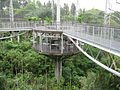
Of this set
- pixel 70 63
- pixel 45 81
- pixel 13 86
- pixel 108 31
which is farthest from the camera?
pixel 70 63

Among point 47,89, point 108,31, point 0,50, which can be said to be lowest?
point 47,89

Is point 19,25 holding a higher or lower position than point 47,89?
higher

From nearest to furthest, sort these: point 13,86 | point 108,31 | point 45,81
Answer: point 108,31 → point 13,86 → point 45,81

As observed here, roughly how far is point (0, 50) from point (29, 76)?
6607 mm

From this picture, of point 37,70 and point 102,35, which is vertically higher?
point 102,35

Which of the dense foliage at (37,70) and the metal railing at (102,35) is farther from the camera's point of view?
the dense foliage at (37,70)

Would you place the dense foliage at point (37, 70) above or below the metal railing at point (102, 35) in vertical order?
below

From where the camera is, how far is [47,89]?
15.4m

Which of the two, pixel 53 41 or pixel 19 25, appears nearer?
pixel 53 41

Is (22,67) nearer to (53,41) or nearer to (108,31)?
(53,41)

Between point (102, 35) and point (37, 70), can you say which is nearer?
point (102, 35)

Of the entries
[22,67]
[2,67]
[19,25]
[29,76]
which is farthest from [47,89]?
[19,25]

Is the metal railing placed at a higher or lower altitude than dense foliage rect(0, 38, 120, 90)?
higher

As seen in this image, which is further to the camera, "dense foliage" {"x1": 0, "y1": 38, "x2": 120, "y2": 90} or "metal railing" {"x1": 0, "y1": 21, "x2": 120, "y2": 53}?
"dense foliage" {"x1": 0, "y1": 38, "x2": 120, "y2": 90}
